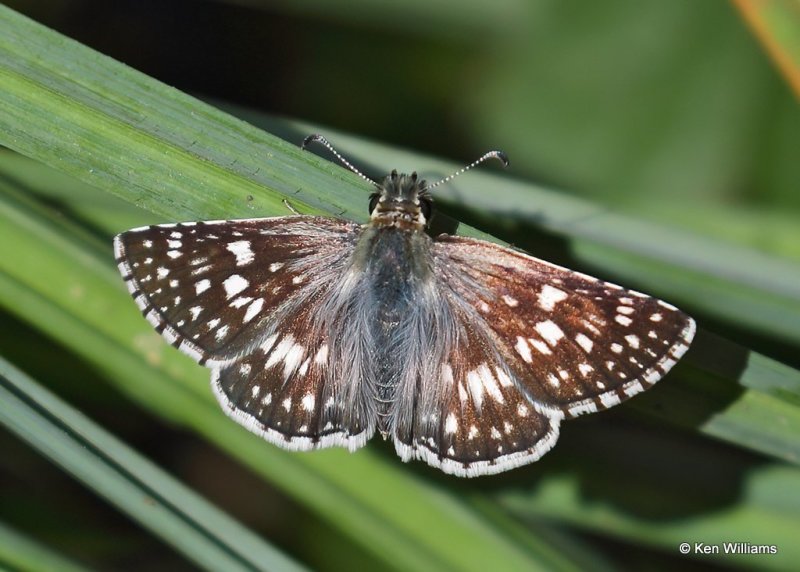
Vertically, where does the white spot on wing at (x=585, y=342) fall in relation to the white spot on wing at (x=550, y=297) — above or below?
below

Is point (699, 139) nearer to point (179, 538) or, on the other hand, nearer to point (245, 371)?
point (245, 371)

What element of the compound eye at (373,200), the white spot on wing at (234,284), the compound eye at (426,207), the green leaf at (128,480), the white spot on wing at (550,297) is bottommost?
the green leaf at (128,480)

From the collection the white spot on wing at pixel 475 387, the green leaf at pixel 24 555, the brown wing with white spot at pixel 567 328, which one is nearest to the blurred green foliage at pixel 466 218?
the green leaf at pixel 24 555

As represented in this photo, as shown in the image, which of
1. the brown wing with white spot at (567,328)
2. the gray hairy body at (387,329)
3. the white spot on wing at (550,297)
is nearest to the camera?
the brown wing with white spot at (567,328)

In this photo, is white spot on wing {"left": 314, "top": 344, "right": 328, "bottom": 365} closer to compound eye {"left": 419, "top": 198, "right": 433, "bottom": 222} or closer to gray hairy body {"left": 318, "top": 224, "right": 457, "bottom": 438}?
gray hairy body {"left": 318, "top": 224, "right": 457, "bottom": 438}

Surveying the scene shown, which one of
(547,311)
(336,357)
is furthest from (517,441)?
(336,357)

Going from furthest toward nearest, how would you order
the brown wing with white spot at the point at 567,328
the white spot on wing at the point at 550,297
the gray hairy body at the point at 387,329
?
1. the gray hairy body at the point at 387,329
2. the white spot on wing at the point at 550,297
3. the brown wing with white spot at the point at 567,328

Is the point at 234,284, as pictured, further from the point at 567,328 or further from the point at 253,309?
the point at 567,328

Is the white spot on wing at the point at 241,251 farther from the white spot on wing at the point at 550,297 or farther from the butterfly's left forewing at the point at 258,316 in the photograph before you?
the white spot on wing at the point at 550,297
